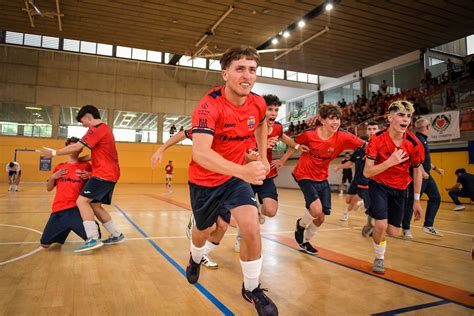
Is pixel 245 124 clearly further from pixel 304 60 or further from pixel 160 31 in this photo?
pixel 304 60

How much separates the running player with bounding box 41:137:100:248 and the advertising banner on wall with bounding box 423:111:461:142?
44.6 ft

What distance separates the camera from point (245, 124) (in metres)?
2.95

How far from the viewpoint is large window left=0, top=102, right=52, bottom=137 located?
24.7m

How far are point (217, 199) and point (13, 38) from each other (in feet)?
94.2

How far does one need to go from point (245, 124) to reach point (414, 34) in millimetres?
18576

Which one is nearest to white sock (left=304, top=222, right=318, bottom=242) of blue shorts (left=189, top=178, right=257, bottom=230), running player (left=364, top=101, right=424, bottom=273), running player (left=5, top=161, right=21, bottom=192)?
running player (left=364, top=101, right=424, bottom=273)

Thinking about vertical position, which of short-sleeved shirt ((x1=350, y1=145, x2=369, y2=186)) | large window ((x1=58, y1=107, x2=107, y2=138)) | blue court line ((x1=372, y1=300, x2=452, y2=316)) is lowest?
blue court line ((x1=372, y1=300, x2=452, y2=316))

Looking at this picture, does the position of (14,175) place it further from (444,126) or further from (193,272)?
(444,126)

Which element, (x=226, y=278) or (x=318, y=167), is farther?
(x=318, y=167)

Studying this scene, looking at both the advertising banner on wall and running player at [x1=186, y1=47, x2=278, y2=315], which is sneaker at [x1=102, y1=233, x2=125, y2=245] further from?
the advertising banner on wall

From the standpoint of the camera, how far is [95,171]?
4965mm

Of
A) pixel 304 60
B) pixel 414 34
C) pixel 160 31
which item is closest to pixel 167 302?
pixel 160 31

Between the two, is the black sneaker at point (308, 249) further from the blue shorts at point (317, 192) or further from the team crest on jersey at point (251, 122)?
the team crest on jersey at point (251, 122)

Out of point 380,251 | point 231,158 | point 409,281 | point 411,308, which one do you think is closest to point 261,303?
point 231,158
